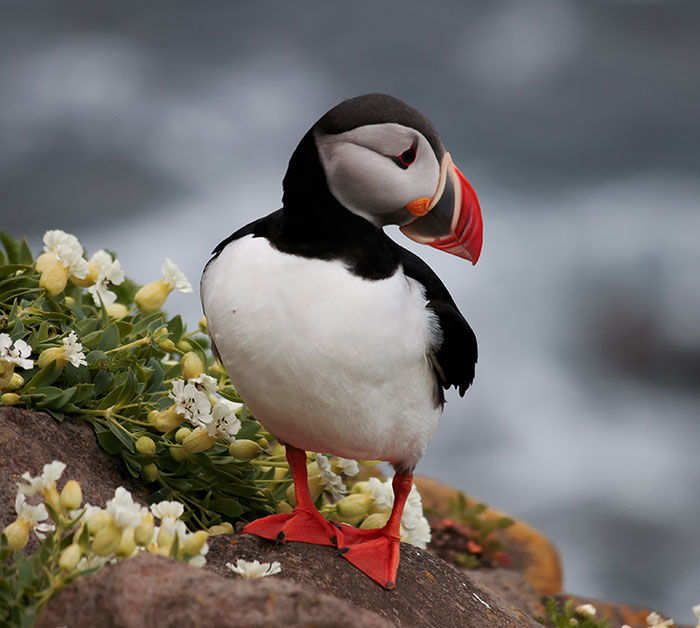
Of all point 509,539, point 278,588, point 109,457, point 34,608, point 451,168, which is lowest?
point 509,539

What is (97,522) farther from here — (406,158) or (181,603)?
(406,158)

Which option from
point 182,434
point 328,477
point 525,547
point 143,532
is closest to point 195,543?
point 143,532

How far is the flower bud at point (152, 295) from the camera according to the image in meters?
3.68

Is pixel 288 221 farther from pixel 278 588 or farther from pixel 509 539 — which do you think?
pixel 509 539

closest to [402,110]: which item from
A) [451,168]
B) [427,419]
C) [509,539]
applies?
[451,168]

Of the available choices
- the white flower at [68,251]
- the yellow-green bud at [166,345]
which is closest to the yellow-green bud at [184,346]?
the yellow-green bud at [166,345]

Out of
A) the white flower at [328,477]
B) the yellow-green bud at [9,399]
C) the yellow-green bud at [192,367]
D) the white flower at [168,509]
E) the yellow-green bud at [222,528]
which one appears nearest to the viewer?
the white flower at [168,509]

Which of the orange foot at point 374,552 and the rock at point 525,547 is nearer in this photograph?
the orange foot at point 374,552

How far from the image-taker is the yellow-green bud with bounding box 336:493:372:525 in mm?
3408

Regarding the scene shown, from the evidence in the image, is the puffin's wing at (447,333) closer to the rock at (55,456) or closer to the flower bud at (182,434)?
the flower bud at (182,434)

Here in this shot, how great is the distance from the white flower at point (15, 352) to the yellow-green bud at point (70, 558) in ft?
3.87

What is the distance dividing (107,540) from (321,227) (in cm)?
115

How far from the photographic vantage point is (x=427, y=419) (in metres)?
3.00

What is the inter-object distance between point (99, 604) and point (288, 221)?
1312mm
